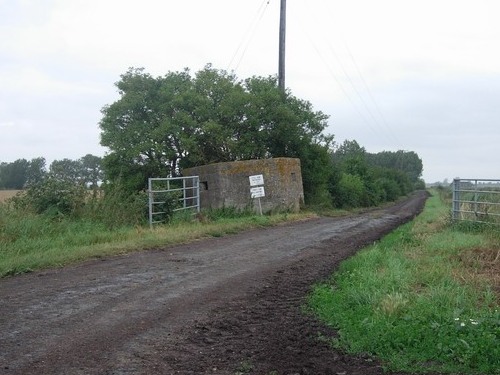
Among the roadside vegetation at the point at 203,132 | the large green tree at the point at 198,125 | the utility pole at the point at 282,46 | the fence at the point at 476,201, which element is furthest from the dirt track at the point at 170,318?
the utility pole at the point at 282,46

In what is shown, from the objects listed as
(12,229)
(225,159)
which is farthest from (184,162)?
(12,229)

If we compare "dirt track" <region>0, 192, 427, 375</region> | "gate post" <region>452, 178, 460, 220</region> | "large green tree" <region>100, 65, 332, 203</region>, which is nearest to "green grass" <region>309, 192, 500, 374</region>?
"dirt track" <region>0, 192, 427, 375</region>

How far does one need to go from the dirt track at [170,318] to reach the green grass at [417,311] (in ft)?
1.13

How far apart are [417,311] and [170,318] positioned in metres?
3.03

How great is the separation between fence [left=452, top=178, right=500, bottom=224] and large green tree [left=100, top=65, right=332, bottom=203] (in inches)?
472

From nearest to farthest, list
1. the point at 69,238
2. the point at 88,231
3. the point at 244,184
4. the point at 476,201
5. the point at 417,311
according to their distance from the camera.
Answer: the point at 417,311
the point at 69,238
the point at 88,231
the point at 476,201
the point at 244,184

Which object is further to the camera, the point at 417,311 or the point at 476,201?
the point at 476,201

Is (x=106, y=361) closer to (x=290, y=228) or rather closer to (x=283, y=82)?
(x=290, y=228)

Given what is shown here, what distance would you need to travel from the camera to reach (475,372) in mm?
5000

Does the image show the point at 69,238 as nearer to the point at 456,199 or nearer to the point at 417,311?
the point at 417,311

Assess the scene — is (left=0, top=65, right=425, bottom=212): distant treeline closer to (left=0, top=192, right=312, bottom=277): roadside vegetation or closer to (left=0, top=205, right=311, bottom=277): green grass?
(left=0, top=192, right=312, bottom=277): roadside vegetation

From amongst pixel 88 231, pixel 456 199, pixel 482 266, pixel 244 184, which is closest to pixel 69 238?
pixel 88 231

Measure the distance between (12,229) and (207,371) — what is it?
30.2 feet

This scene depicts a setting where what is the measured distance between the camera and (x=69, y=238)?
13.2m
